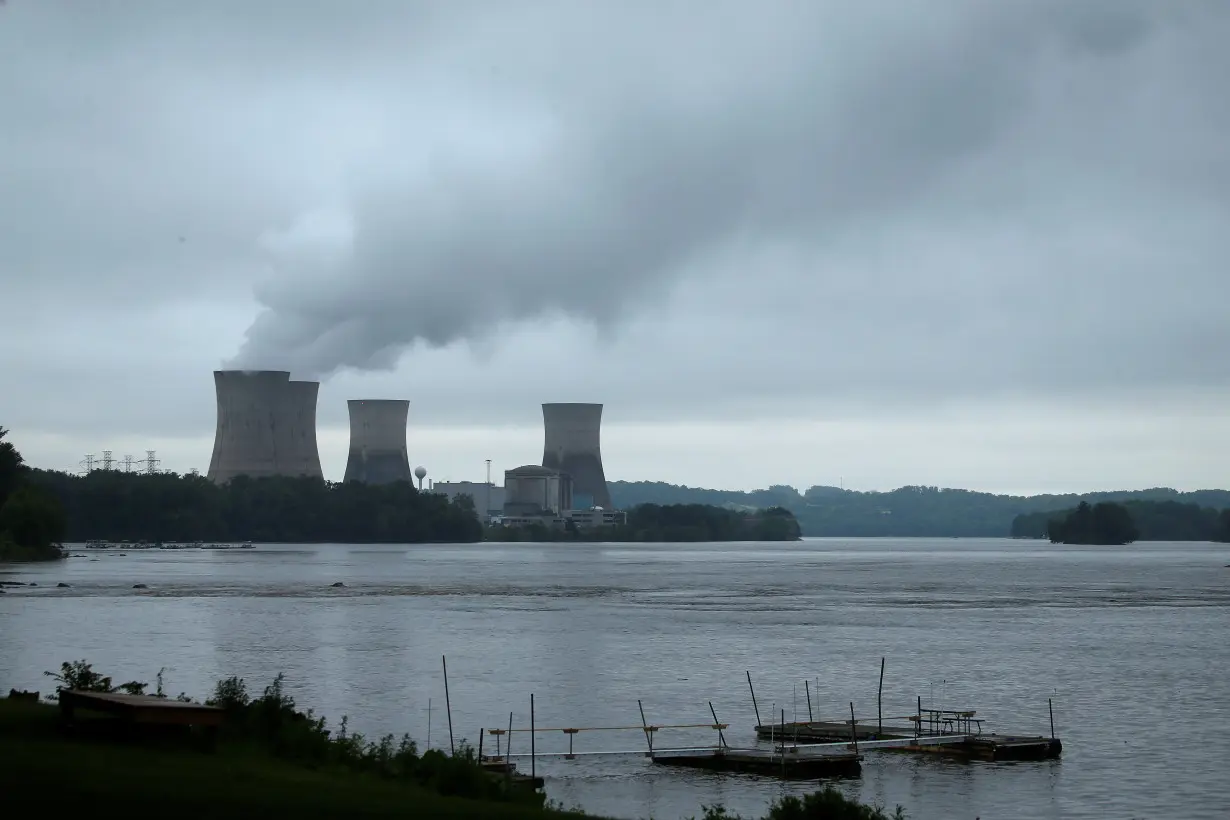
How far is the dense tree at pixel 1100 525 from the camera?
147250 millimetres

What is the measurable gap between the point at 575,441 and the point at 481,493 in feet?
224

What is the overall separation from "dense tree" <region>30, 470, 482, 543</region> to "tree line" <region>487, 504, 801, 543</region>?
2174 centimetres

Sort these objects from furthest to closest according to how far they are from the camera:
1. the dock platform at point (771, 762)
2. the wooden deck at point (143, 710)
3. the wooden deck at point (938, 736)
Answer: the wooden deck at point (938, 736)
the dock platform at point (771, 762)
the wooden deck at point (143, 710)

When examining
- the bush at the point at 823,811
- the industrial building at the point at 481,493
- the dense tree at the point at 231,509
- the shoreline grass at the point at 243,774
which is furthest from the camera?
the industrial building at the point at 481,493

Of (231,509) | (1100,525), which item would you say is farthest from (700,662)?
(1100,525)

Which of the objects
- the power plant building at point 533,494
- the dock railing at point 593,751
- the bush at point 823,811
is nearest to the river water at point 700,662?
the dock railing at point 593,751

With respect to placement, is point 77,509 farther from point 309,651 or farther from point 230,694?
point 230,694

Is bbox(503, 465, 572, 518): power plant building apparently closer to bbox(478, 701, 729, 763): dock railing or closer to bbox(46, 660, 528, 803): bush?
bbox(478, 701, 729, 763): dock railing

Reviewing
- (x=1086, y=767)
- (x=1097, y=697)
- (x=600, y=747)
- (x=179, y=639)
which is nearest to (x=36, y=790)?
(x=600, y=747)

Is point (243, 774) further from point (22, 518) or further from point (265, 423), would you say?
point (265, 423)

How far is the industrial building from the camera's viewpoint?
186 metres

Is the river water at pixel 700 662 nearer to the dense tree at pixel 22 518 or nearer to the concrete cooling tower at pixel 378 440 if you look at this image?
the dense tree at pixel 22 518

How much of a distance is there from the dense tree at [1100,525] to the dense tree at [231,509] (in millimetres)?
68793

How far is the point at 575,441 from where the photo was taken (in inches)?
4764
